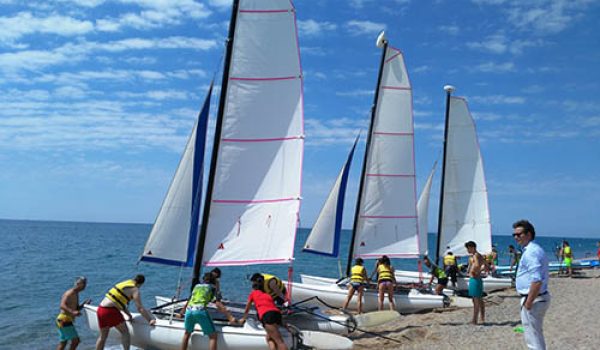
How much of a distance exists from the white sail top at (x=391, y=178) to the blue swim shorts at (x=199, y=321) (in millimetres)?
7558

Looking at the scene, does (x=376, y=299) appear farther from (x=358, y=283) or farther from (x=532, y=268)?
(x=532, y=268)

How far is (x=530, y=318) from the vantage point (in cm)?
563

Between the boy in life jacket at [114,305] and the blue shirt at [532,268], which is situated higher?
the blue shirt at [532,268]

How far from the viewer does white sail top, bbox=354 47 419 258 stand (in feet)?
49.7

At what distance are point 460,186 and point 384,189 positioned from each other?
5.69 m

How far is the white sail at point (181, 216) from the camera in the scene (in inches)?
373

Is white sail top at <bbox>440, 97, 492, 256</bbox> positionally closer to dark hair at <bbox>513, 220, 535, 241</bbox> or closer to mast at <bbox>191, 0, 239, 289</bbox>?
mast at <bbox>191, 0, 239, 289</bbox>

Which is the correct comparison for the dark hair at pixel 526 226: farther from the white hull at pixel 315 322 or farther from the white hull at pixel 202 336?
the white hull at pixel 315 322

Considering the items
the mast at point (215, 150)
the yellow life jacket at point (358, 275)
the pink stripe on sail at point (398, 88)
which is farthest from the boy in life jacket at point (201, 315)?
the pink stripe on sail at point (398, 88)

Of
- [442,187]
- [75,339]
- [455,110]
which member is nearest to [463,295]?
[442,187]

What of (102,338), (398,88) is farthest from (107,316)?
(398,88)

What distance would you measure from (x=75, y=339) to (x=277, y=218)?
422 cm

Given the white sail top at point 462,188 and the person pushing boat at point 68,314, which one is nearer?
the person pushing boat at point 68,314

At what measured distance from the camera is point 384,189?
15.3 meters
